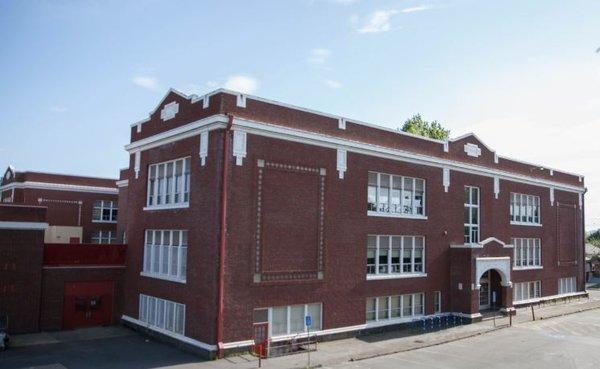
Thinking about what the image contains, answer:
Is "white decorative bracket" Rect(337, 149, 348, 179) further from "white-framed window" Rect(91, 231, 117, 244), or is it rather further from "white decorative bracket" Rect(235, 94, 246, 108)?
"white-framed window" Rect(91, 231, 117, 244)

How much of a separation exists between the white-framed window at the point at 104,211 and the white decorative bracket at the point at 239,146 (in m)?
27.6

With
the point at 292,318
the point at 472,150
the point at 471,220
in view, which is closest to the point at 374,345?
the point at 292,318

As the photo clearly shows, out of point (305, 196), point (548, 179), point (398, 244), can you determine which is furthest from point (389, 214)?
point (548, 179)

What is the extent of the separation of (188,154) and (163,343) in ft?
29.3

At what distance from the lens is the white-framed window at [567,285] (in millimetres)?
42766

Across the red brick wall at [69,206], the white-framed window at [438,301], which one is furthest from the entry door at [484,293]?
the red brick wall at [69,206]

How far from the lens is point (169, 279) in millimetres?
24688

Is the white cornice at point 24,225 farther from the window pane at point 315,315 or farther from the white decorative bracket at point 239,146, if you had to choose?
the window pane at point 315,315

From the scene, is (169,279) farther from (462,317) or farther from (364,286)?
(462,317)

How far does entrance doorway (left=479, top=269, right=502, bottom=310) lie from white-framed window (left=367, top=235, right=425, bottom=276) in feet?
23.5

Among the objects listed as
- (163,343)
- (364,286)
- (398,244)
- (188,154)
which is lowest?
(163,343)

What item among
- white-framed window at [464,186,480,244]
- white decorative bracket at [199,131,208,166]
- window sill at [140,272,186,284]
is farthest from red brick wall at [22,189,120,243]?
white-framed window at [464,186,480,244]

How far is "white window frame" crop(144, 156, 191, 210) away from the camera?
24.7 m

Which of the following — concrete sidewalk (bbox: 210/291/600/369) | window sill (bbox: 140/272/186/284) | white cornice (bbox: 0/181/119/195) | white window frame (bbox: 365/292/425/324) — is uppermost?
white cornice (bbox: 0/181/119/195)
